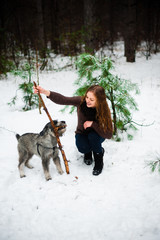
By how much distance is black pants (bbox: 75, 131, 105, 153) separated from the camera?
2.78 m

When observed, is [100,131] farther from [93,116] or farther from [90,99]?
[90,99]

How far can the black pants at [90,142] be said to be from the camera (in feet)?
9.12

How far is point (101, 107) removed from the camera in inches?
101

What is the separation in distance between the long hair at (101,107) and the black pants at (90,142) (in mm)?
287

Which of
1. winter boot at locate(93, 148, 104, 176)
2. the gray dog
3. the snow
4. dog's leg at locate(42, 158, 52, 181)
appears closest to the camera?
the snow

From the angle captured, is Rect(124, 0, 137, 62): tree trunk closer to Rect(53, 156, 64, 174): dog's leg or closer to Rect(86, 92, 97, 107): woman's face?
Rect(86, 92, 97, 107): woman's face

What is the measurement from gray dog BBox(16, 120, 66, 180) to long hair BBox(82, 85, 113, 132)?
612mm

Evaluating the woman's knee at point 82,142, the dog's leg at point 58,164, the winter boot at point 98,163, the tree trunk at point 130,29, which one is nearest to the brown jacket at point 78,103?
the woman's knee at point 82,142

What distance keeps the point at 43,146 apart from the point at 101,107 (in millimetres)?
1183

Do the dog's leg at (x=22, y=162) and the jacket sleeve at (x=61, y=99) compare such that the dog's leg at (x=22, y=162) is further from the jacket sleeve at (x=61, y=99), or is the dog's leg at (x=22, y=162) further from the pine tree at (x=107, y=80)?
the pine tree at (x=107, y=80)

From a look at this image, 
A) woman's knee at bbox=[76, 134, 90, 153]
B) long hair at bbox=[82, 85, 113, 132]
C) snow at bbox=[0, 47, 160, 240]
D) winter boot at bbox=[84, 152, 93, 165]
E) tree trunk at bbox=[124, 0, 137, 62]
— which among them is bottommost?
snow at bbox=[0, 47, 160, 240]

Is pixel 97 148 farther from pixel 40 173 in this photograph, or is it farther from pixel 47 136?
pixel 40 173

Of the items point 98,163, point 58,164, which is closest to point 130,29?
point 98,163

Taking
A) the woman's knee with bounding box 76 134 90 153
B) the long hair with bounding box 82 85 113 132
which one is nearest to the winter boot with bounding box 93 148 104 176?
the woman's knee with bounding box 76 134 90 153
